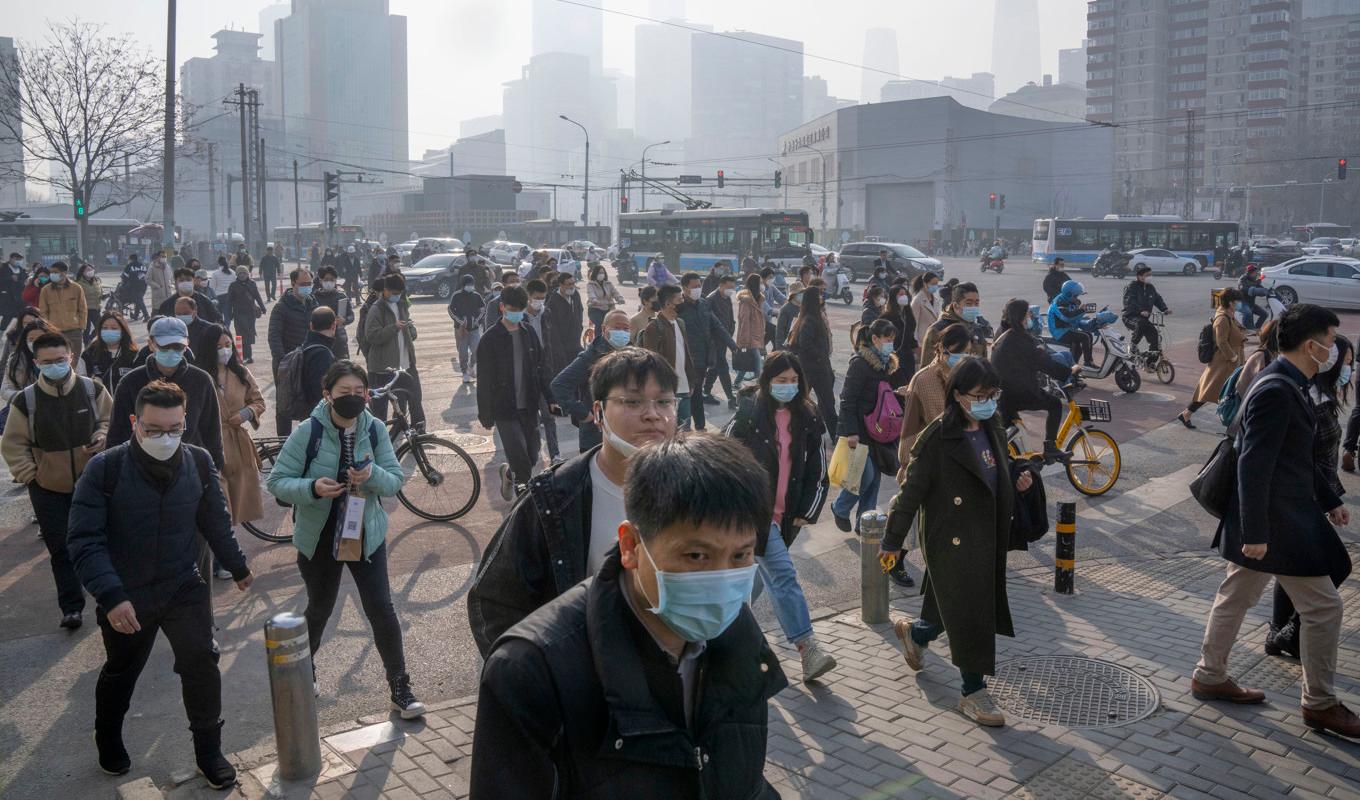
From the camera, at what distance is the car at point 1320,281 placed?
31.6 m

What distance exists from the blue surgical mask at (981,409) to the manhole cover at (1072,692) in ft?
4.85

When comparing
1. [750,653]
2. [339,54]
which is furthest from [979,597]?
[339,54]

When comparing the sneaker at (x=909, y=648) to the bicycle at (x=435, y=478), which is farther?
the bicycle at (x=435, y=478)

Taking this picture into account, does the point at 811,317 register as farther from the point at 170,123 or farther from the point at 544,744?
the point at 170,123

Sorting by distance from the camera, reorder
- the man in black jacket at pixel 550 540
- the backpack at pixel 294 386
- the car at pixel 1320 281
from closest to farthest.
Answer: the man in black jacket at pixel 550 540 → the backpack at pixel 294 386 → the car at pixel 1320 281

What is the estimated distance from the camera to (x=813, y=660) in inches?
235

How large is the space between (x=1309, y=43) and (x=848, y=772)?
591ft

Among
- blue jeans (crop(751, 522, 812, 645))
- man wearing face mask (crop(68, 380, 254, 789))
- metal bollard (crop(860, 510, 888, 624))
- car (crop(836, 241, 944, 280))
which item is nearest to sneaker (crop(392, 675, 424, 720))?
man wearing face mask (crop(68, 380, 254, 789))

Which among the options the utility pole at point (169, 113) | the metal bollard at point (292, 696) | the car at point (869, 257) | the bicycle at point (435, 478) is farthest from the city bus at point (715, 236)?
the metal bollard at point (292, 696)

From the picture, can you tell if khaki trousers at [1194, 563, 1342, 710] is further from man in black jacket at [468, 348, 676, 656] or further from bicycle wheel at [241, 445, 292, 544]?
bicycle wheel at [241, 445, 292, 544]

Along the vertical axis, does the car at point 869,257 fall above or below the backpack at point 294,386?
above

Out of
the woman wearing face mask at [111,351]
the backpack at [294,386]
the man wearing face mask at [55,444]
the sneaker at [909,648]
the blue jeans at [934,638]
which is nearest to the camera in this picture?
the blue jeans at [934,638]

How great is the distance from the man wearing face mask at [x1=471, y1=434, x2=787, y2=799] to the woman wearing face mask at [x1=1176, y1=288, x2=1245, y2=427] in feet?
38.7

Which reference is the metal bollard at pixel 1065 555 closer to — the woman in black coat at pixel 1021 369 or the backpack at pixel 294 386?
the woman in black coat at pixel 1021 369
